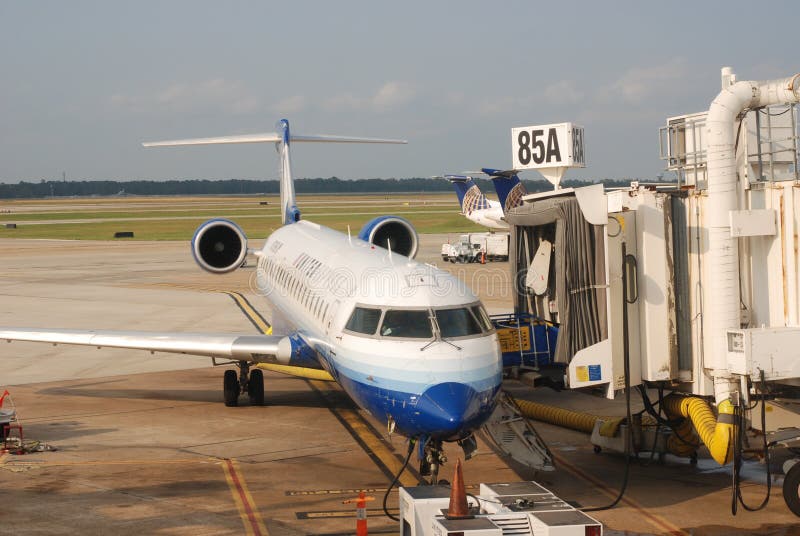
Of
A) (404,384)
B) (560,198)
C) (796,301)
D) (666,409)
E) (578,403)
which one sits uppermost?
(560,198)

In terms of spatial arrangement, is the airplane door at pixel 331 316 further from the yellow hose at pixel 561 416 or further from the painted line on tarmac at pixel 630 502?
the yellow hose at pixel 561 416

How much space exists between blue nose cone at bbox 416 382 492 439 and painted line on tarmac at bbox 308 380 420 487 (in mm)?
2424

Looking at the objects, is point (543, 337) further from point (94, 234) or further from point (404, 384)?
point (94, 234)

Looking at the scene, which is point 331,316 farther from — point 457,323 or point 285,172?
point 285,172

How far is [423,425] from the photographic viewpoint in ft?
40.8

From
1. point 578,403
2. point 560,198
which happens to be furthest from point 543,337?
point 578,403

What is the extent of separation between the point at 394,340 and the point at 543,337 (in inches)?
152

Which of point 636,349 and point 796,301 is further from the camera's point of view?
point 636,349

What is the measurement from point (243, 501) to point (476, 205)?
58682mm

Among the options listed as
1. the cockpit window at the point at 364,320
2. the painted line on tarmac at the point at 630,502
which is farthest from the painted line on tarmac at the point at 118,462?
the painted line on tarmac at the point at 630,502

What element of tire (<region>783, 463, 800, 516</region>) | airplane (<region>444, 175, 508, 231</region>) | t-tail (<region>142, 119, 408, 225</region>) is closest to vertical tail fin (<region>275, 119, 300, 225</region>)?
t-tail (<region>142, 119, 408, 225</region>)

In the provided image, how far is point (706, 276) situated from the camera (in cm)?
1329

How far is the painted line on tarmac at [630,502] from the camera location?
482 inches

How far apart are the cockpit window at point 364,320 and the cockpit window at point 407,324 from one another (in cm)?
20
